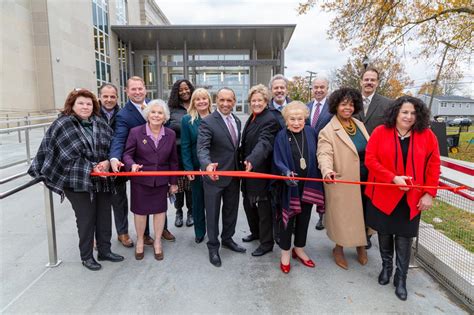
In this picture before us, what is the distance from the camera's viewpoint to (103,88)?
12.1ft

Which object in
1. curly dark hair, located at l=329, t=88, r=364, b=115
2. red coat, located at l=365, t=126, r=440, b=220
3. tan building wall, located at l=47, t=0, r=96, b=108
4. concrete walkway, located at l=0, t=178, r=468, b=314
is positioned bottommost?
concrete walkway, located at l=0, t=178, r=468, b=314

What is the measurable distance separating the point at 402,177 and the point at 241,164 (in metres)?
1.56

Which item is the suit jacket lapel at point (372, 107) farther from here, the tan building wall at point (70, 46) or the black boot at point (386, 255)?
the tan building wall at point (70, 46)

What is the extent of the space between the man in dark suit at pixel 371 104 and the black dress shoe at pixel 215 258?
5.58 feet

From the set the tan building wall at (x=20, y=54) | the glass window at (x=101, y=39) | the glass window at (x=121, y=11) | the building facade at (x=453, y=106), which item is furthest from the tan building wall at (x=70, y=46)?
the building facade at (x=453, y=106)

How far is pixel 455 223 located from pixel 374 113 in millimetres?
1624

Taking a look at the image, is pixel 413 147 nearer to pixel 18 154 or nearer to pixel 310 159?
pixel 310 159

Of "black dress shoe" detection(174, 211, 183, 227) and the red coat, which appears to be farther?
"black dress shoe" detection(174, 211, 183, 227)

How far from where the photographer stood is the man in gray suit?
3.68m

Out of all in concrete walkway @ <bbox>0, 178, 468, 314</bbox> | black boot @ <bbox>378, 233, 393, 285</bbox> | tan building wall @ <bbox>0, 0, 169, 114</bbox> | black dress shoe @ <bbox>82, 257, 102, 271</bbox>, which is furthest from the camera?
tan building wall @ <bbox>0, 0, 169, 114</bbox>

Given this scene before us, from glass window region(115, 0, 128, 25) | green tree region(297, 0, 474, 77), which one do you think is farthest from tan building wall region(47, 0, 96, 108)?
green tree region(297, 0, 474, 77)

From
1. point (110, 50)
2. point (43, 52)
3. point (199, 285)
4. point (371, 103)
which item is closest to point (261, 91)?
point (371, 103)

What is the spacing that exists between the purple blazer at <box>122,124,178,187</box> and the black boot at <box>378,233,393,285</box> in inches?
86.6

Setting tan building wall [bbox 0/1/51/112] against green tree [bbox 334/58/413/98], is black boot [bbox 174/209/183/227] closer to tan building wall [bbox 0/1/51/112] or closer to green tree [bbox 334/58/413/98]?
tan building wall [bbox 0/1/51/112]
